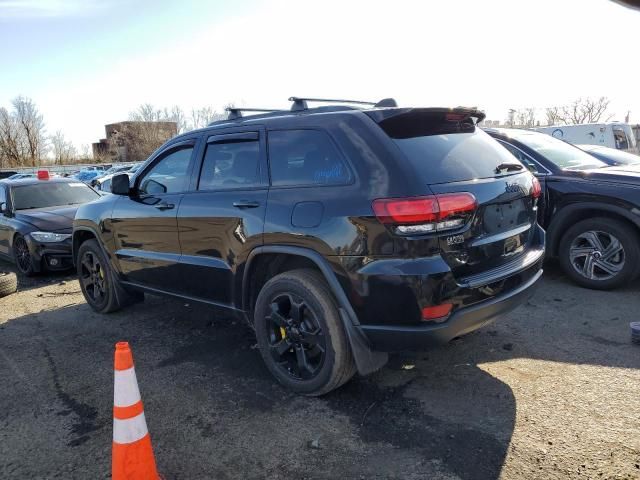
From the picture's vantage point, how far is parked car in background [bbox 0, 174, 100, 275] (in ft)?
24.8

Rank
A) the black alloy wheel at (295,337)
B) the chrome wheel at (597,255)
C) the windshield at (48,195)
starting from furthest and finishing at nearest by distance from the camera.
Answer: the windshield at (48,195) → the chrome wheel at (597,255) → the black alloy wheel at (295,337)

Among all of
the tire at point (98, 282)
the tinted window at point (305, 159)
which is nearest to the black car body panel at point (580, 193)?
the tinted window at point (305, 159)

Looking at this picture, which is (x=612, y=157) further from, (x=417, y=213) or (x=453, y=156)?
(x=417, y=213)

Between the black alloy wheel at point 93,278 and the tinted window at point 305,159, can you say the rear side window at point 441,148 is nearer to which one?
the tinted window at point 305,159

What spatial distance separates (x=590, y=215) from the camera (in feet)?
18.2

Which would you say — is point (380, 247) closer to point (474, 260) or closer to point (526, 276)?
point (474, 260)

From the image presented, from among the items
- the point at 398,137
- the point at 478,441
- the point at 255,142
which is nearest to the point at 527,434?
the point at 478,441

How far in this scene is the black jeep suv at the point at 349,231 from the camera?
9.49ft

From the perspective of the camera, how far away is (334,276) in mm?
3107

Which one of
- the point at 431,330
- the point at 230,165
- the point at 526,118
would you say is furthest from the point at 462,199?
the point at 526,118

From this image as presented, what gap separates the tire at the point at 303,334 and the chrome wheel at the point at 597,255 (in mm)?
3481

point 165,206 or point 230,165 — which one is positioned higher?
point 230,165

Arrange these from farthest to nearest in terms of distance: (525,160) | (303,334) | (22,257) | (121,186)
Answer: (22,257), (525,160), (121,186), (303,334)

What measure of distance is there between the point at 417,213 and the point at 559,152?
422 centimetres
